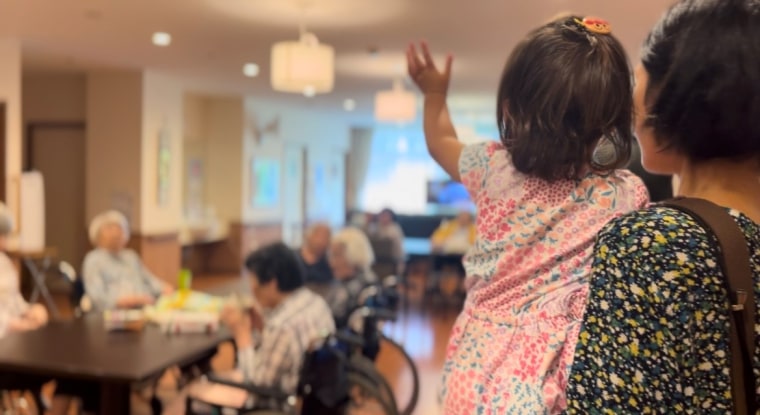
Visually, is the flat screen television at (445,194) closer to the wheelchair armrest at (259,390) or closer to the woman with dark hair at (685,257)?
the wheelchair armrest at (259,390)

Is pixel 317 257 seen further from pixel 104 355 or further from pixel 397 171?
pixel 397 171

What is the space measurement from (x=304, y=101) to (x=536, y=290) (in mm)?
9448

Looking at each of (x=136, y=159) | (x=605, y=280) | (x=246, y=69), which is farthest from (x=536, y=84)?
(x=136, y=159)

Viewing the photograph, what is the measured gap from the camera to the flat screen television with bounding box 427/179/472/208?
42.9ft

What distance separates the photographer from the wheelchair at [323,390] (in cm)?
243

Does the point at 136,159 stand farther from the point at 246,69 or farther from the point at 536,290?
the point at 536,290

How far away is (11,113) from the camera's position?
227 inches

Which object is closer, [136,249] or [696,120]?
[696,120]

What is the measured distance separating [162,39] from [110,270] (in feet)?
8.22

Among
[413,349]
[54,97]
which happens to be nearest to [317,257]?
[413,349]

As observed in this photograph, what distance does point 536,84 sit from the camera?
106 centimetres

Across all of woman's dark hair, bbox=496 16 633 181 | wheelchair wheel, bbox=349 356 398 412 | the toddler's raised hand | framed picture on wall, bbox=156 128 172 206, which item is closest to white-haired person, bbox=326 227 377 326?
wheelchair wheel, bbox=349 356 398 412

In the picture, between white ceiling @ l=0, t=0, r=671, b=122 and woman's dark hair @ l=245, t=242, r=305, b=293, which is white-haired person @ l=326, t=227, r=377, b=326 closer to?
woman's dark hair @ l=245, t=242, r=305, b=293

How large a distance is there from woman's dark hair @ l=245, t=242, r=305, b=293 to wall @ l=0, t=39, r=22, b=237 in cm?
406
